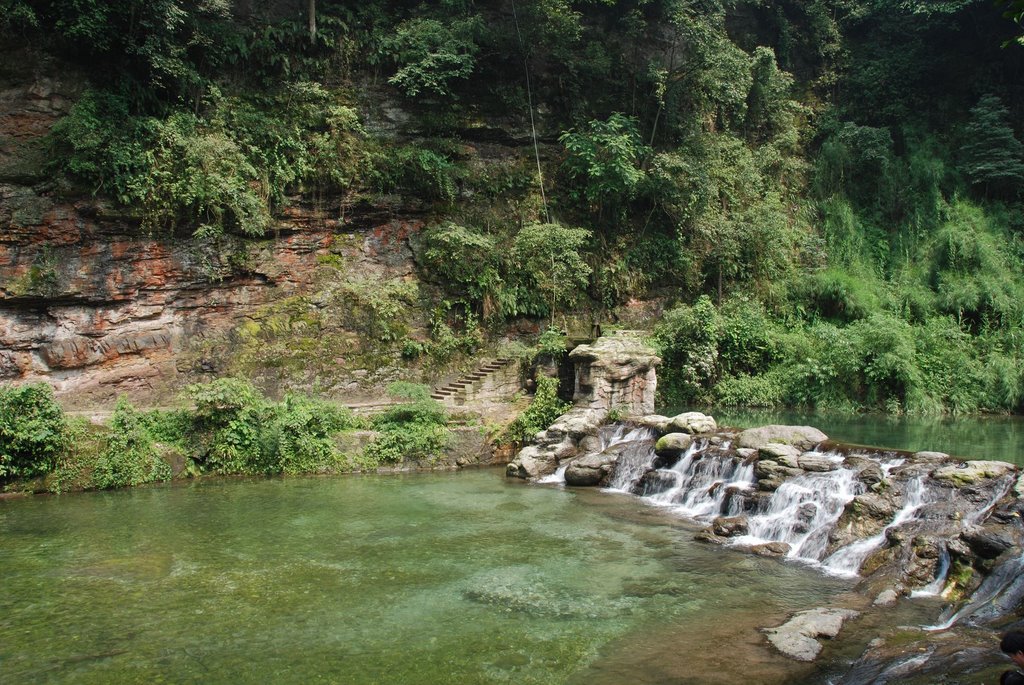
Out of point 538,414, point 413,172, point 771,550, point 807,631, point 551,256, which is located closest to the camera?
point 807,631

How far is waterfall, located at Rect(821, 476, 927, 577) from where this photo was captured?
7816 mm

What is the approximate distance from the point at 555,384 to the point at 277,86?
11.4 metres

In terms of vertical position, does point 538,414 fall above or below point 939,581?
below

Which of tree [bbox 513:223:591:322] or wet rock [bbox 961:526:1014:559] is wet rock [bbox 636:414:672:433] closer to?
tree [bbox 513:223:591:322]

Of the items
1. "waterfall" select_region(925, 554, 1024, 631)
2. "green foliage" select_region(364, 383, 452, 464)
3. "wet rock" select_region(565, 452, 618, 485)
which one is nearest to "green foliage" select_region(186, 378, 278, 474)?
"green foliage" select_region(364, 383, 452, 464)

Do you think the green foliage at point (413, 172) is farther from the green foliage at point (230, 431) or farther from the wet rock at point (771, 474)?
the wet rock at point (771, 474)

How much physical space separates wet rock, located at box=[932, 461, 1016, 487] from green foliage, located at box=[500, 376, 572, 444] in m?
7.82

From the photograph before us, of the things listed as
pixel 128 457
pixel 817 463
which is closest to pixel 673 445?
pixel 817 463

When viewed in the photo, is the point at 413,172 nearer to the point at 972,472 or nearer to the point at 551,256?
the point at 551,256

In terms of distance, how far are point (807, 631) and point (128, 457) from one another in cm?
1168

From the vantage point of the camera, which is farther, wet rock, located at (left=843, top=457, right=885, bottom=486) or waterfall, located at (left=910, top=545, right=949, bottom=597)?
wet rock, located at (left=843, top=457, right=885, bottom=486)

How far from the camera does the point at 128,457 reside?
1241 centimetres

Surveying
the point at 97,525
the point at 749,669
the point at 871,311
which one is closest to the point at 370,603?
the point at 749,669

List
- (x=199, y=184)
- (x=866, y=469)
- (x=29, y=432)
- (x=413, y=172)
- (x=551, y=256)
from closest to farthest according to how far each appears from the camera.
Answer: (x=866, y=469), (x=29, y=432), (x=199, y=184), (x=551, y=256), (x=413, y=172)
